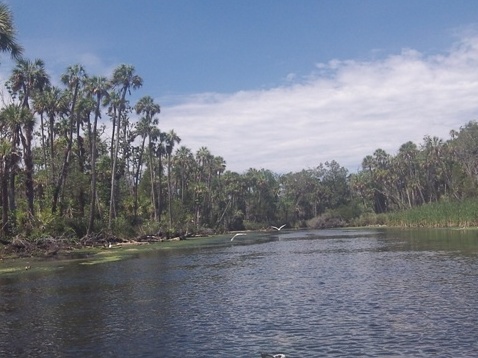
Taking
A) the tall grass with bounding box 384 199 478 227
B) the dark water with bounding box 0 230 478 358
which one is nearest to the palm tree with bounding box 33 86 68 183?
the dark water with bounding box 0 230 478 358

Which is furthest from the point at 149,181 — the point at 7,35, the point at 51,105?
the point at 7,35

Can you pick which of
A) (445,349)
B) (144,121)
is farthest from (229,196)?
(445,349)

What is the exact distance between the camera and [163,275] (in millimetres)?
34938

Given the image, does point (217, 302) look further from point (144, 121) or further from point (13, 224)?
point (144, 121)

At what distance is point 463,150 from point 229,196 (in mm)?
60381

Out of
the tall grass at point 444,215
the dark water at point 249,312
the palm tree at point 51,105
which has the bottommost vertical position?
the dark water at point 249,312

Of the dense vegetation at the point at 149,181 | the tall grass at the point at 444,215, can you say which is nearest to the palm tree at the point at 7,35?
the dense vegetation at the point at 149,181

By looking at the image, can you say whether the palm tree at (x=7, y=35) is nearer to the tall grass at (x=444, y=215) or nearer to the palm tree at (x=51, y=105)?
the palm tree at (x=51, y=105)

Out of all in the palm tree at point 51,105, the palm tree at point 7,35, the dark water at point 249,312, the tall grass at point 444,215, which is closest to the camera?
the dark water at point 249,312

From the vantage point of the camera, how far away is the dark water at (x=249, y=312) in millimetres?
16094

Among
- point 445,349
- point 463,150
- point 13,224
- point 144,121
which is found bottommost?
point 445,349

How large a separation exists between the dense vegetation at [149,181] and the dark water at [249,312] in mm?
16313

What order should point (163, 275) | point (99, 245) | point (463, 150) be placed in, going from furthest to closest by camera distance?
point (463, 150) < point (99, 245) < point (163, 275)

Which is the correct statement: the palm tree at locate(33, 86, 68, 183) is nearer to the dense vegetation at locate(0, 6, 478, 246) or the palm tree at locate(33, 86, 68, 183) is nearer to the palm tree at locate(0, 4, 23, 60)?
the dense vegetation at locate(0, 6, 478, 246)
